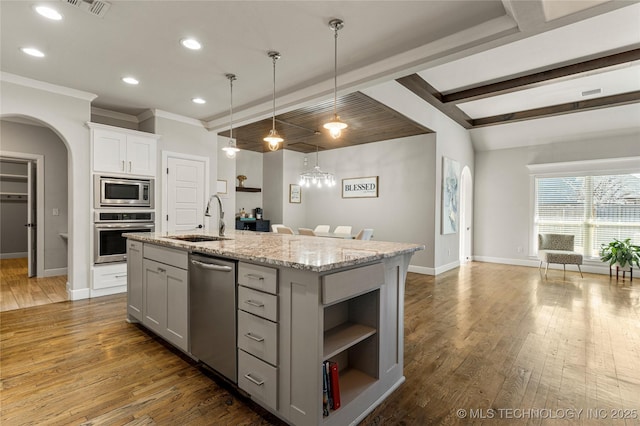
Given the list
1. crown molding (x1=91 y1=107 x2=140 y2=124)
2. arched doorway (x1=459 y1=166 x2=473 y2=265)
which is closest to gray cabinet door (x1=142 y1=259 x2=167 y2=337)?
crown molding (x1=91 y1=107 x2=140 y2=124)

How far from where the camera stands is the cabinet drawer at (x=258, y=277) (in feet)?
5.46

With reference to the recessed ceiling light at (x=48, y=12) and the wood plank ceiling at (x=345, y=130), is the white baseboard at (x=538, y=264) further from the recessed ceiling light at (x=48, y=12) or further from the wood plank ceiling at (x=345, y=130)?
the recessed ceiling light at (x=48, y=12)

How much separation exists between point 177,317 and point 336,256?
59.7 inches

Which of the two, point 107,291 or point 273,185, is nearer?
point 107,291

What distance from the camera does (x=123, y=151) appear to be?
14.6 feet

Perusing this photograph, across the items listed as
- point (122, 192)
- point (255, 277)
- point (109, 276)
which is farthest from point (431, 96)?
point (109, 276)

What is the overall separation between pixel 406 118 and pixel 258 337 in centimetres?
408

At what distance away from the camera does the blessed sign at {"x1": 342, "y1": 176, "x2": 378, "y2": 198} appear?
21.7 feet

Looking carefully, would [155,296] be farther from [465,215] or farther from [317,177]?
[465,215]

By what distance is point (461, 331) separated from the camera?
3.03 m

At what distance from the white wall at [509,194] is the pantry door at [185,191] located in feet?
20.4

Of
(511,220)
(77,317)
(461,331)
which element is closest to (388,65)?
(461,331)

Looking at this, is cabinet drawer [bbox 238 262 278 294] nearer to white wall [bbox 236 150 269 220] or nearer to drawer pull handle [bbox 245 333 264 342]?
drawer pull handle [bbox 245 333 264 342]

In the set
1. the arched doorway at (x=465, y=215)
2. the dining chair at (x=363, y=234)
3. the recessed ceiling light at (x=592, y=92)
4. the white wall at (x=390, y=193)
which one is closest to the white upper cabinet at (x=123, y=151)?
the dining chair at (x=363, y=234)
